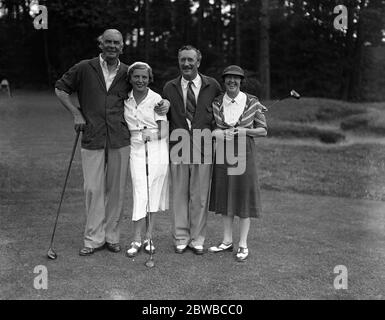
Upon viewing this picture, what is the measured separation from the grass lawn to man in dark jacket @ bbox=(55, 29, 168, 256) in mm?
525

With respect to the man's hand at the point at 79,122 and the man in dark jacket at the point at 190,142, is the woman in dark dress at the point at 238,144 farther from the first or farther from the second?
the man's hand at the point at 79,122

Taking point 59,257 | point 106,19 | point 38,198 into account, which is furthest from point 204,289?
point 106,19

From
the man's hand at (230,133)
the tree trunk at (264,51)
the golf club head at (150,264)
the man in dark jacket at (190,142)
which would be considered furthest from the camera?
the tree trunk at (264,51)

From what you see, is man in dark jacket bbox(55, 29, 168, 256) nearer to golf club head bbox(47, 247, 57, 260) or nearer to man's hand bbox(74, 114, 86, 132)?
man's hand bbox(74, 114, 86, 132)

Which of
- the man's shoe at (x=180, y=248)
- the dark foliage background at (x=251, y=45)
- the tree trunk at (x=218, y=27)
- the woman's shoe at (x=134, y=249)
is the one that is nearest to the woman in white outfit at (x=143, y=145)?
the woman's shoe at (x=134, y=249)

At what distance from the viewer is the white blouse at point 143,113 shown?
470 cm

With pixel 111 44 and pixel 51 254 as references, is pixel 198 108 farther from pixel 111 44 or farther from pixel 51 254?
pixel 51 254

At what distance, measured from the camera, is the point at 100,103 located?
4.70 metres

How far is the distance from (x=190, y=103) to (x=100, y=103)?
0.84m

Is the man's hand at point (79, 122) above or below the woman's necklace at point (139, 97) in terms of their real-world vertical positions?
below

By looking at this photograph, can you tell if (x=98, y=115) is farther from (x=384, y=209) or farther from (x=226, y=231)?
(x=384, y=209)

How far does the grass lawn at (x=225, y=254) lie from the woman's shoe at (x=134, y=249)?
0.07m

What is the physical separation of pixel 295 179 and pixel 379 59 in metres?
23.1
